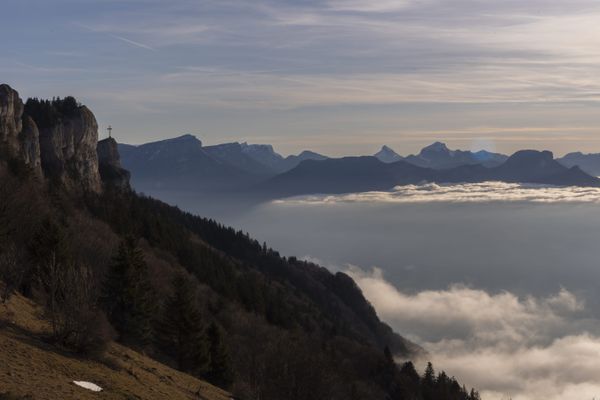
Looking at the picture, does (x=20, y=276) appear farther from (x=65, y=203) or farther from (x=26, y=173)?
(x=65, y=203)

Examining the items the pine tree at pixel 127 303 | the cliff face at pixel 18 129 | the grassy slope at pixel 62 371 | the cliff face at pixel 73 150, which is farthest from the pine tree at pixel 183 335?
the cliff face at pixel 73 150

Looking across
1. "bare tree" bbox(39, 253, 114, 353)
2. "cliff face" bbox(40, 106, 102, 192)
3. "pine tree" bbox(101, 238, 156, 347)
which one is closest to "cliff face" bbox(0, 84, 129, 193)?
"cliff face" bbox(40, 106, 102, 192)

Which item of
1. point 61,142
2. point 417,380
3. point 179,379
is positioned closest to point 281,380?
point 179,379

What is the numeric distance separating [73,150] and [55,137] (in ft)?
26.3

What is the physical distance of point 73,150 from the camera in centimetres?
15375

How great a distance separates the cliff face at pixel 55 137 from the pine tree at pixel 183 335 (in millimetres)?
79625

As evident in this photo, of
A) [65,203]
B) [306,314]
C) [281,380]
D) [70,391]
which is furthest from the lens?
[306,314]

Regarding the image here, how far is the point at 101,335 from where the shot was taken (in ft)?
102

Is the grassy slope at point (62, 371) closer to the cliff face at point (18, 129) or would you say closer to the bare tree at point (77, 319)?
the bare tree at point (77, 319)

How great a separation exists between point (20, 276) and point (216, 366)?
19.2 metres

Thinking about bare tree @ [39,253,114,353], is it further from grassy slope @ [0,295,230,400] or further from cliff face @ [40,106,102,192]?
cliff face @ [40,106,102,192]

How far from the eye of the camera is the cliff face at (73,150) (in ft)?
470

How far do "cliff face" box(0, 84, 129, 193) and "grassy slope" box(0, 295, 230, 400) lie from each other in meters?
88.7

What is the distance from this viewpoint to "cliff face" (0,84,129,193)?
125000 mm
